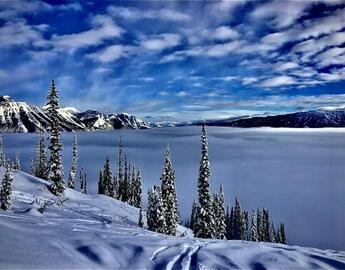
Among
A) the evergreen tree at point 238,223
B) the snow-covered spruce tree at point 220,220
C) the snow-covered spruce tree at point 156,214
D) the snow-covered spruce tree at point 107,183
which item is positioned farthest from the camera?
the evergreen tree at point 238,223

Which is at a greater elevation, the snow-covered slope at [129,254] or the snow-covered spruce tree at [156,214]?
the snow-covered slope at [129,254]

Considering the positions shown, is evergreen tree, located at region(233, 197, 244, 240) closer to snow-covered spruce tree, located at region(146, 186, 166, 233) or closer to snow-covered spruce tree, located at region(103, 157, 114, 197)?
snow-covered spruce tree, located at region(103, 157, 114, 197)

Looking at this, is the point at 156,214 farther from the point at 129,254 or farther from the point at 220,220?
the point at 129,254

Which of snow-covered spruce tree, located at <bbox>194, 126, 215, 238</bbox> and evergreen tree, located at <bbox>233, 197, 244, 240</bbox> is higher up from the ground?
snow-covered spruce tree, located at <bbox>194, 126, 215, 238</bbox>

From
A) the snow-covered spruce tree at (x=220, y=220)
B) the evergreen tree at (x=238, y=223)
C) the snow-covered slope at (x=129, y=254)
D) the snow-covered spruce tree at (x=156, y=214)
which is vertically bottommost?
the evergreen tree at (x=238, y=223)

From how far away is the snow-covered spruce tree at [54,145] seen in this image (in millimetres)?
43219

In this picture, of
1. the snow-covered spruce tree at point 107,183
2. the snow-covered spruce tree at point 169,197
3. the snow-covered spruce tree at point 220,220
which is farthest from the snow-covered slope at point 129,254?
the snow-covered spruce tree at point 107,183

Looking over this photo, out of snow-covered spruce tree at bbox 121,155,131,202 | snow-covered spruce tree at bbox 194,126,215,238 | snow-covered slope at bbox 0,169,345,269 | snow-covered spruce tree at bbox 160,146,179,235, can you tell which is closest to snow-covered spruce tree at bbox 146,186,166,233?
snow-covered spruce tree at bbox 160,146,179,235

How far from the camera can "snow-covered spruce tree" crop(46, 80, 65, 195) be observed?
43.2m

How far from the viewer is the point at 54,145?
149 ft

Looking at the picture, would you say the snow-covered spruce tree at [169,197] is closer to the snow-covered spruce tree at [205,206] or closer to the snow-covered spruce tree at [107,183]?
the snow-covered spruce tree at [205,206]

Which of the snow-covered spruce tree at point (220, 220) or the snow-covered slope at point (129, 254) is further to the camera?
the snow-covered spruce tree at point (220, 220)

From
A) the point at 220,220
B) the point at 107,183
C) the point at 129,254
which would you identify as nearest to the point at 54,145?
the point at 220,220

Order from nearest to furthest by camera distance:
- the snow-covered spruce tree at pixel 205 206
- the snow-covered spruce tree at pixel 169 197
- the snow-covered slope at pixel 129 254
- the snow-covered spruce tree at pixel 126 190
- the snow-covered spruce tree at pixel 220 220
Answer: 1. the snow-covered slope at pixel 129 254
2. the snow-covered spruce tree at pixel 205 206
3. the snow-covered spruce tree at pixel 169 197
4. the snow-covered spruce tree at pixel 220 220
5. the snow-covered spruce tree at pixel 126 190
